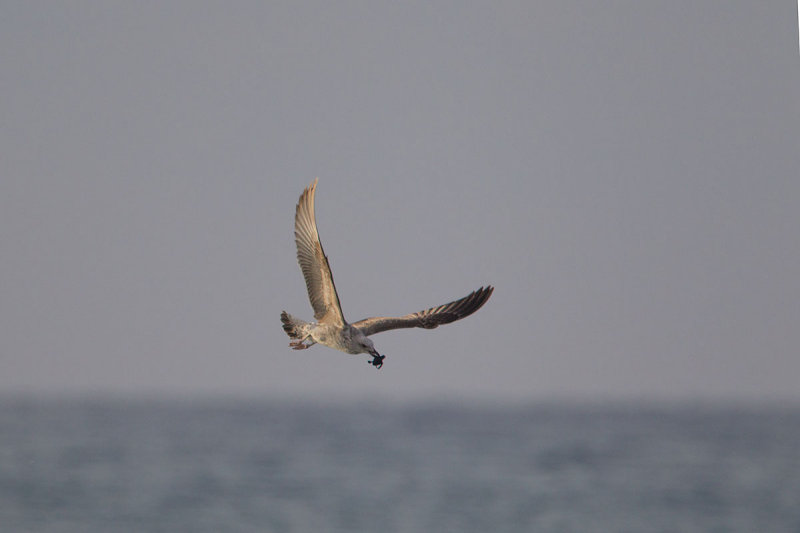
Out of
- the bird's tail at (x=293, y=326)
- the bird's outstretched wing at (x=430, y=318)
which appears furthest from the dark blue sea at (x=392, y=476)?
the bird's tail at (x=293, y=326)

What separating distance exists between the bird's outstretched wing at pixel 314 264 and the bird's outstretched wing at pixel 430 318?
0.30 m

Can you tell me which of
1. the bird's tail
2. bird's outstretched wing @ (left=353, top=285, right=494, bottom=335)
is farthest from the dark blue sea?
the bird's tail

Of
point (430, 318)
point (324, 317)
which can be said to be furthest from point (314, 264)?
point (430, 318)

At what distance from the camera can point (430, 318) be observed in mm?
7770

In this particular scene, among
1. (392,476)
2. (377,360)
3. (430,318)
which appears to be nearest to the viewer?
(377,360)

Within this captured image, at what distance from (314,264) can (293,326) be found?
1.45 feet

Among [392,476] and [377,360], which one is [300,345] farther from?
[392,476]

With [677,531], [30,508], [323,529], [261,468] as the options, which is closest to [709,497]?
[677,531]

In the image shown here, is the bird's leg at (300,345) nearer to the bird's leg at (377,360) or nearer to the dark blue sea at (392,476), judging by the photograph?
the bird's leg at (377,360)

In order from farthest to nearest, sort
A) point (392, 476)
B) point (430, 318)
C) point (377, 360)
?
point (392, 476) < point (430, 318) < point (377, 360)

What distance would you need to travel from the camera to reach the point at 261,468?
3891cm

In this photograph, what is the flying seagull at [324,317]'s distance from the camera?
683 cm

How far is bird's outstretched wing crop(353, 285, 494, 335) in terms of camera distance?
24.2 feet

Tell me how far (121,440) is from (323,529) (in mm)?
22163
